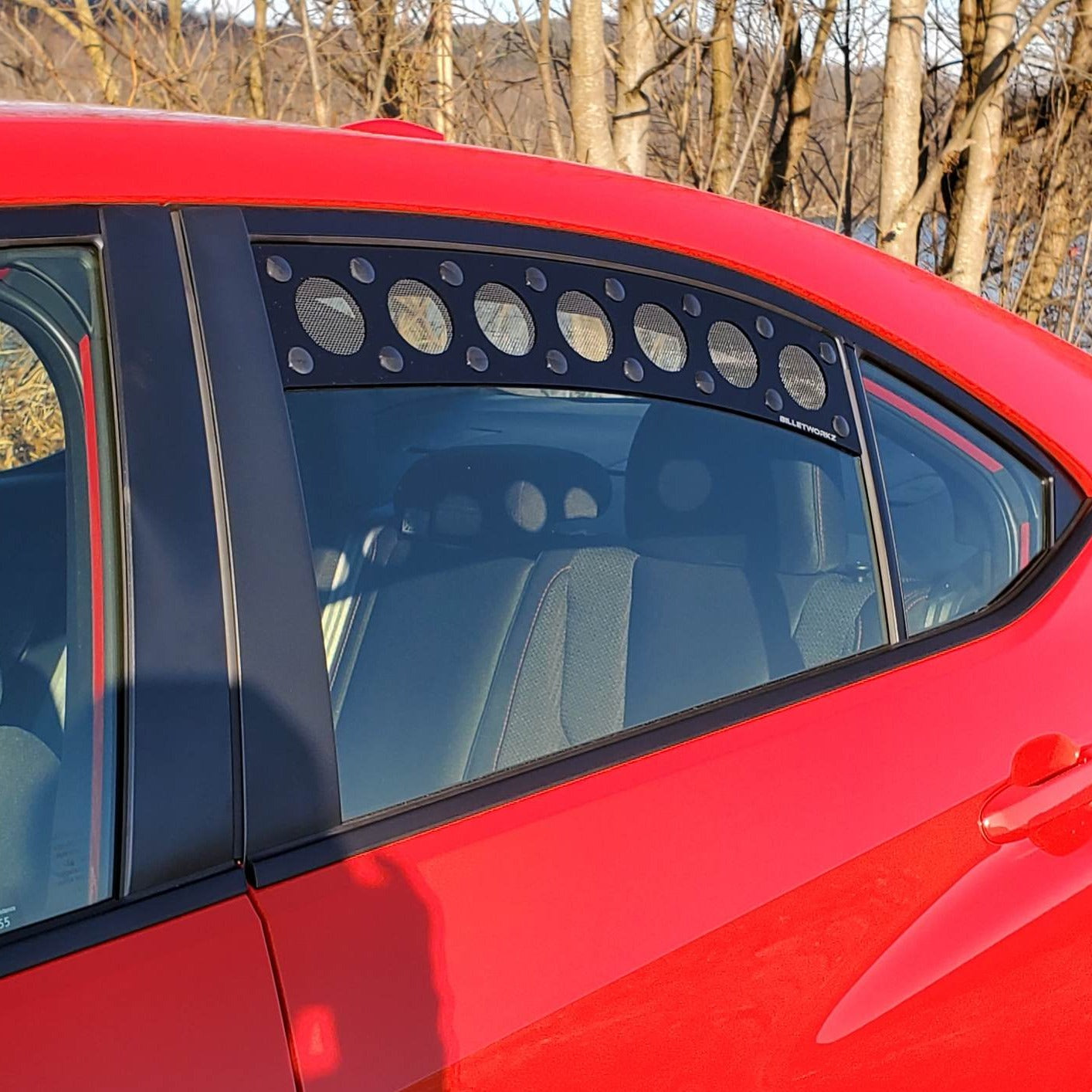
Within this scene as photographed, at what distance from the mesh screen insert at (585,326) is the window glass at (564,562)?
0.19ft

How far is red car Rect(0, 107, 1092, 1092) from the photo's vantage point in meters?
1.12

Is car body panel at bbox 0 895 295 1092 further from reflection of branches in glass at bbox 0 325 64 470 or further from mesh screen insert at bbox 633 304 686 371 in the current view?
mesh screen insert at bbox 633 304 686 371

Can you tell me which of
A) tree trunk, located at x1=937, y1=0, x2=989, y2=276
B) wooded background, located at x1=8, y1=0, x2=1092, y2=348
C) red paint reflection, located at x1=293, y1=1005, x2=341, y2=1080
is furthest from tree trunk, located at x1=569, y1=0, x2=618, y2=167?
red paint reflection, located at x1=293, y1=1005, x2=341, y2=1080

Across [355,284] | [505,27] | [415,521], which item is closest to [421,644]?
[415,521]

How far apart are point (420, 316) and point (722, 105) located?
6529mm

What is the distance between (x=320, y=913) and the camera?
112cm

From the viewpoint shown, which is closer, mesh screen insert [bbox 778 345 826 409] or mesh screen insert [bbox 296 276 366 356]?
mesh screen insert [bbox 296 276 366 356]

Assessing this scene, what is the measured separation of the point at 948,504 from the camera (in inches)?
67.5

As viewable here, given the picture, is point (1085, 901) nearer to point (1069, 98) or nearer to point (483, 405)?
point (483, 405)

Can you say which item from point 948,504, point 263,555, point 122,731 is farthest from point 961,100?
point 122,731

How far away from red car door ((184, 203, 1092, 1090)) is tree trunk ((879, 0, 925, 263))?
A: 17.1ft

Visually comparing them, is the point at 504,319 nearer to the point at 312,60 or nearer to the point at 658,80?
the point at 312,60

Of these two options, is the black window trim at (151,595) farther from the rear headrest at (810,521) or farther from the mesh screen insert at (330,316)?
the rear headrest at (810,521)

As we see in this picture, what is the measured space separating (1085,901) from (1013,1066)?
20 cm
